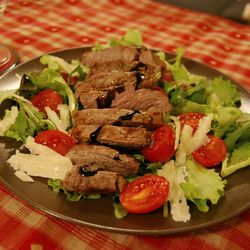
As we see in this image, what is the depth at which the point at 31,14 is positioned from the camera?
10.8 feet

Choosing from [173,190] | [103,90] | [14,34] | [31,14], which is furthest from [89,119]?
[31,14]

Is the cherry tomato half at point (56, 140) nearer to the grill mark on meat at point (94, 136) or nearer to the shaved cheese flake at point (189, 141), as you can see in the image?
the grill mark on meat at point (94, 136)

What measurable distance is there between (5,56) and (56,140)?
112 centimetres

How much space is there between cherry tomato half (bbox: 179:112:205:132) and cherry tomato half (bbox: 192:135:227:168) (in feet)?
0.42

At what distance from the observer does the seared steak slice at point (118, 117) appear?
1780mm

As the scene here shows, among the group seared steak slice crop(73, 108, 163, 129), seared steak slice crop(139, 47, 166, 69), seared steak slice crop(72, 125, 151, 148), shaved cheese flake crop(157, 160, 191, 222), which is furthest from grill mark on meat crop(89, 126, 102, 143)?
seared steak slice crop(139, 47, 166, 69)

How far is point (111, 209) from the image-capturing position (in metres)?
1.47

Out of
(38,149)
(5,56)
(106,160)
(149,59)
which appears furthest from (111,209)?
(5,56)

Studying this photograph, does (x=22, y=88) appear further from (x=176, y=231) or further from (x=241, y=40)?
(x=241, y=40)

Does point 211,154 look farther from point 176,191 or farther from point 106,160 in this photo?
point 106,160

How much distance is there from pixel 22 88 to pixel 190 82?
0.96 meters

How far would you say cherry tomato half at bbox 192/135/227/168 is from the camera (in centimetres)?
173

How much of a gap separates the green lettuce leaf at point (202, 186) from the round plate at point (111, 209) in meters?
0.03

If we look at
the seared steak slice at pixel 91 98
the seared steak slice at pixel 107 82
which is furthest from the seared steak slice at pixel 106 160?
the seared steak slice at pixel 107 82
